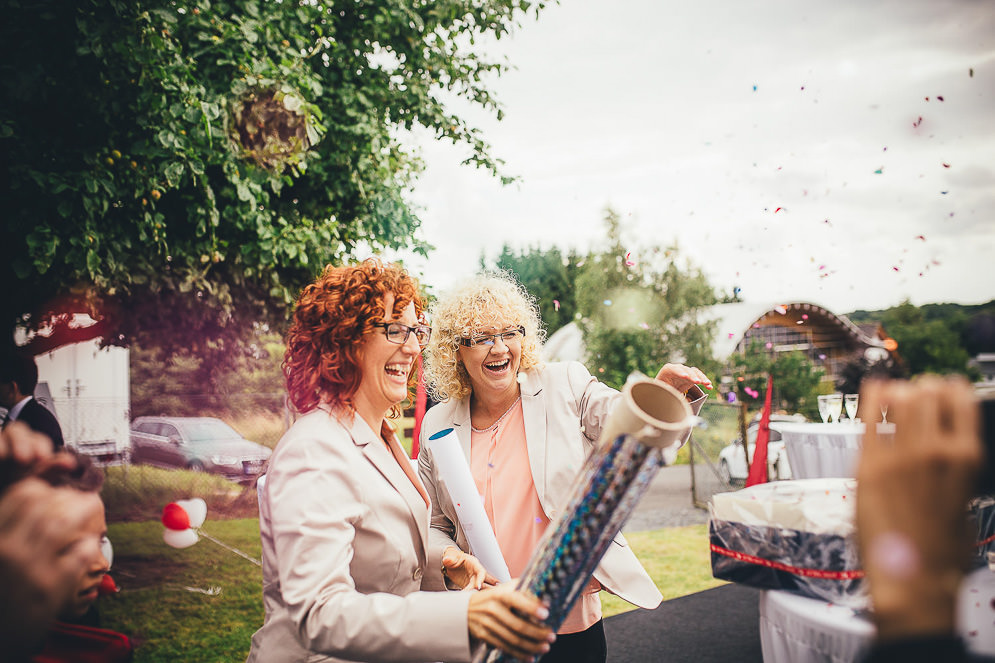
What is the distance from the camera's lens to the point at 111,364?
45.9 feet

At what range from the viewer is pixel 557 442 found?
233cm

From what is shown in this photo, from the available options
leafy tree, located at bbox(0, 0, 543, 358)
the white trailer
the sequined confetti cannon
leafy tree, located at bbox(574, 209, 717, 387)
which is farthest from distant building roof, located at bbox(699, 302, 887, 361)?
the sequined confetti cannon

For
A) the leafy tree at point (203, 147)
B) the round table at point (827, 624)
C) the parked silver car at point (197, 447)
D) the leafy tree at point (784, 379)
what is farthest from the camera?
the leafy tree at point (784, 379)

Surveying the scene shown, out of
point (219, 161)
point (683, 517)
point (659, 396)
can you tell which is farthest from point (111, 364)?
point (659, 396)

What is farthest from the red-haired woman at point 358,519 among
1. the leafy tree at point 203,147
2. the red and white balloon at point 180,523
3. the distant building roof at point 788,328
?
the distant building roof at point 788,328

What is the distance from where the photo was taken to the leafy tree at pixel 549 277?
3844 centimetres

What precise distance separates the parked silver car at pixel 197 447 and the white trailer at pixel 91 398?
103cm

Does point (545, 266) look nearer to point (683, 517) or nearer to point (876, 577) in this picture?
point (683, 517)

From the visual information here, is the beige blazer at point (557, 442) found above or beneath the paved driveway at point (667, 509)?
above

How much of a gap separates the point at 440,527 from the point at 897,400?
6.44 ft

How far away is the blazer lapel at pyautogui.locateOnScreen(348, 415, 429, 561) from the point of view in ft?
5.33

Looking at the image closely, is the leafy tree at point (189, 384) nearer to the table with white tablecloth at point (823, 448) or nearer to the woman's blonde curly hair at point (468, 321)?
the table with white tablecloth at point (823, 448)

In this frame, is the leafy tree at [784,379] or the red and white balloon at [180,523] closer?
the red and white balloon at [180,523]

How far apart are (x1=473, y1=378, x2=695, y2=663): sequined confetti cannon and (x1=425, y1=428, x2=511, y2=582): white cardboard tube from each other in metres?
0.84
